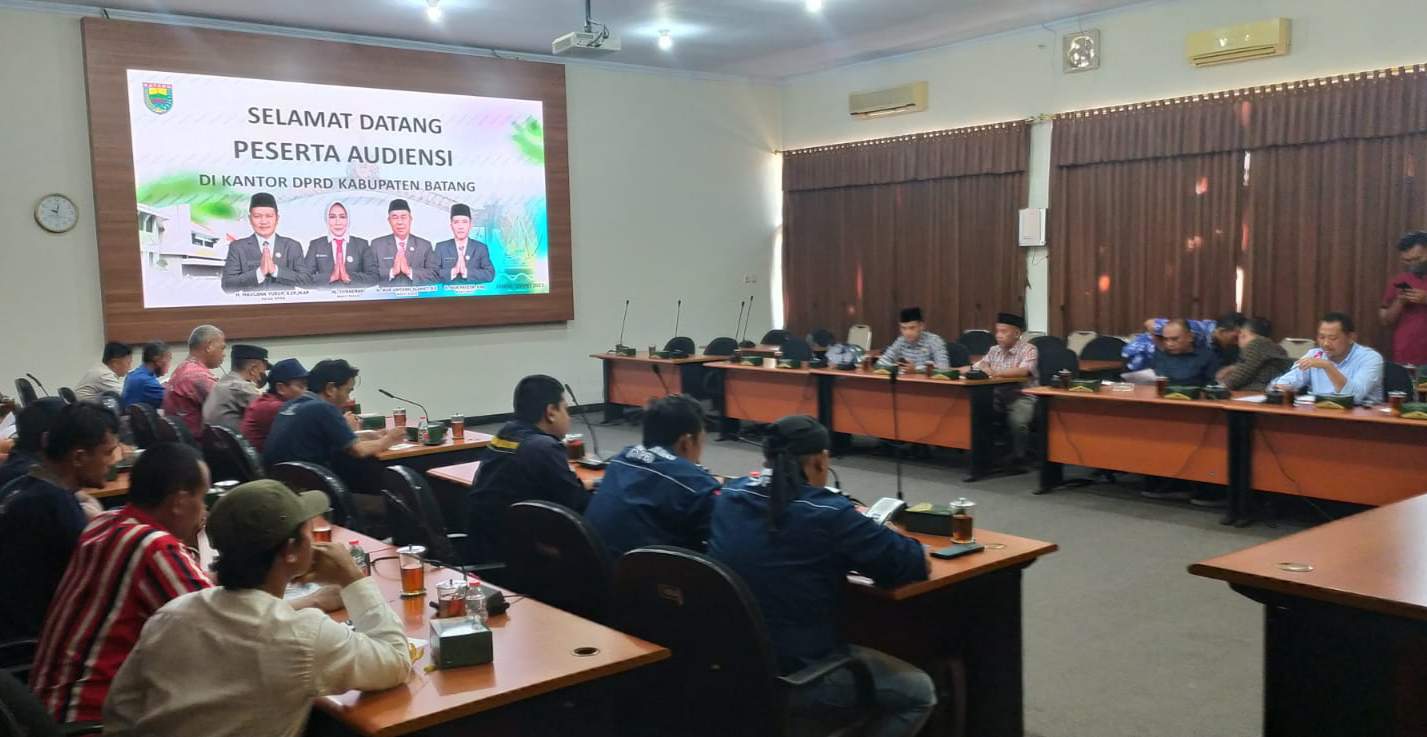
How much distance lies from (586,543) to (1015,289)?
7.40m

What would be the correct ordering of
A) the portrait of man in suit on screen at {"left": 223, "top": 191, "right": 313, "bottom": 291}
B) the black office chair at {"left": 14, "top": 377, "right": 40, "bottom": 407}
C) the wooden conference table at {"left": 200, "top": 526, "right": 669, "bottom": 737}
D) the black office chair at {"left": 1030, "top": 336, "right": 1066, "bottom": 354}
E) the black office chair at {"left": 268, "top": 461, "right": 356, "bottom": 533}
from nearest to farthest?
the wooden conference table at {"left": 200, "top": 526, "right": 669, "bottom": 737}
the black office chair at {"left": 268, "top": 461, "right": 356, "bottom": 533}
the black office chair at {"left": 14, "top": 377, "right": 40, "bottom": 407}
the black office chair at {"left": 1030, "top": 336, "right": 1066, "bottom": 354}
the portrait of man in suit on screen at {"left": 223, "top": 191, "right": 313, "bottom": 291}

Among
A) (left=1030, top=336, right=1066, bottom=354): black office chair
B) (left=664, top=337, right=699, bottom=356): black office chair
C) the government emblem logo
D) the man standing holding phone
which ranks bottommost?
(left=664, top=337, right=699, bottom=356): black office chair

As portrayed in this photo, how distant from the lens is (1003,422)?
23.1 ft

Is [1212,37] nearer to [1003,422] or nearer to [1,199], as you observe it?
[1003,422]

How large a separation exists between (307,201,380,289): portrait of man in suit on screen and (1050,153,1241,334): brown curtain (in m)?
5.89

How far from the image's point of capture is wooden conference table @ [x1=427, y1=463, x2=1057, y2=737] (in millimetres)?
2832

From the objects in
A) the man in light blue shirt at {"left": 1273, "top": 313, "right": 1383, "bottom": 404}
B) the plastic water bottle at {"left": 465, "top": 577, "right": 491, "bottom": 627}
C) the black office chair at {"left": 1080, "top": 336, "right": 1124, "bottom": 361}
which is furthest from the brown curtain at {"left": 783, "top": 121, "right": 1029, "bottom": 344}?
the plastic water bottle at {"left": 465, "top": 577, "right": 491, "bottom": 627}

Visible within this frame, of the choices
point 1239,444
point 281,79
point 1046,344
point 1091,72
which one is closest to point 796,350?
point 1046,344

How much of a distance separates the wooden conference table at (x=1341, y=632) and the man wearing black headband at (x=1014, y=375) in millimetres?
4418

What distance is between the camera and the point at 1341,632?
2.26 metres

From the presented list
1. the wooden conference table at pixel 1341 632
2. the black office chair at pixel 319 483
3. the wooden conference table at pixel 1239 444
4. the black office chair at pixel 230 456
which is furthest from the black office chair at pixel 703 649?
the wooden conference table at pixel 1239 444

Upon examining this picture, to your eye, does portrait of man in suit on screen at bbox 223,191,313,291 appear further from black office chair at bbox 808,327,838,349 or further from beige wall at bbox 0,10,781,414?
black office chair at bbox 808,327,838,349

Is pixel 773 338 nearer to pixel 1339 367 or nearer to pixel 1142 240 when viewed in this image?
pixel 1142 240

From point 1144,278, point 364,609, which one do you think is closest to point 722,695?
point 364,609
